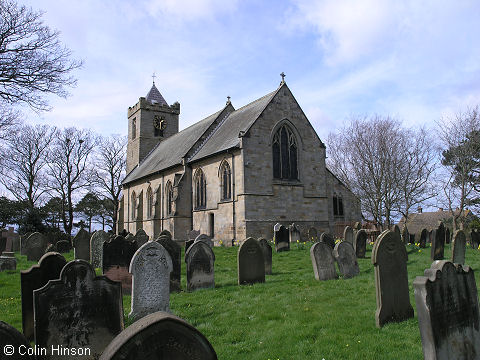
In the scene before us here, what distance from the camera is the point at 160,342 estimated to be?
252 cm

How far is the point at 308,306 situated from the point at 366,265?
16.4 feet

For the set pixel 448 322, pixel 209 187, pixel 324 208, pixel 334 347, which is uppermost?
pixel 209 187

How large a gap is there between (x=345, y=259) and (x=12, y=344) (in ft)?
26.9

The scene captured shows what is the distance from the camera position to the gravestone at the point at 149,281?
650 centimetres

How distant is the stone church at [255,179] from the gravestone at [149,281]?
14656 mm

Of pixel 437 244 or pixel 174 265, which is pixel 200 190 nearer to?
pixel 437 244

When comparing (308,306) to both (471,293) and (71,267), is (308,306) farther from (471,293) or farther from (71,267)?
(71,267)

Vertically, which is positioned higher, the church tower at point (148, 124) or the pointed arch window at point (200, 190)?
the church tower at point (148, 124)

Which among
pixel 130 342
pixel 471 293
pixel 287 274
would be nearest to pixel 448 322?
pixel 471 293

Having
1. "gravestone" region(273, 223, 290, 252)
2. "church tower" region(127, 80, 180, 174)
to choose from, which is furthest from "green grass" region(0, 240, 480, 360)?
"church tower" region(127, 80, 180, 174)

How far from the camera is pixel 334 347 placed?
4.93 meters

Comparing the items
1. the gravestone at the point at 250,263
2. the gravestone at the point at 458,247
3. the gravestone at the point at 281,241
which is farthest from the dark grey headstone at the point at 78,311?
the gravestone at the point at 281,241

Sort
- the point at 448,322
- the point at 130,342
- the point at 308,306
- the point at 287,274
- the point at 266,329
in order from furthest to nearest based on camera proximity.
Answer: the point at 287,274 < the point at 308,306 < the point at 266,329 < the point at 448,322 < the point at 130,342

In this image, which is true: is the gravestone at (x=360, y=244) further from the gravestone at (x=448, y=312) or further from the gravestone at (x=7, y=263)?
the gravestone at (x=7, y=263)
